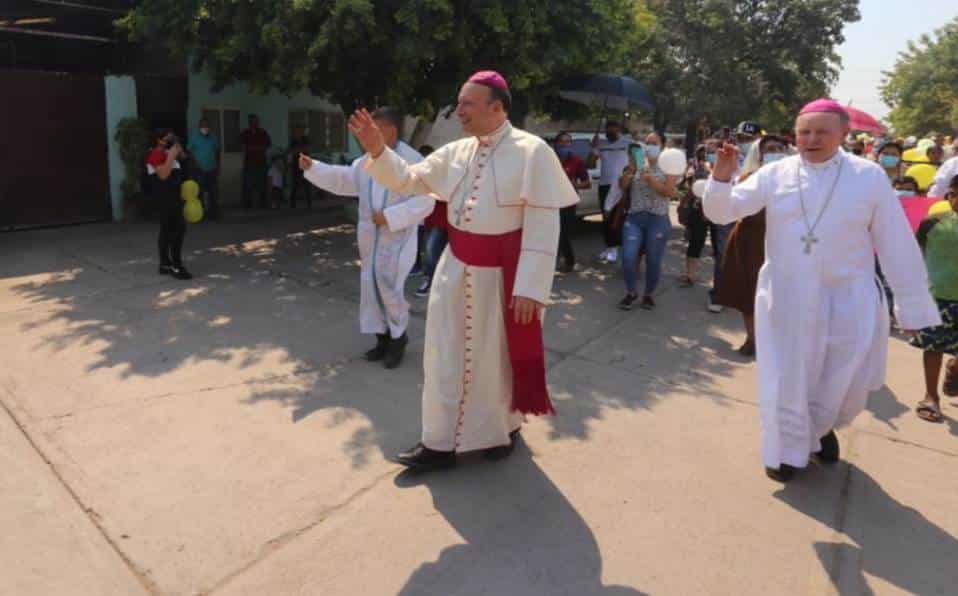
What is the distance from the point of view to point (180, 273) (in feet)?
24.1

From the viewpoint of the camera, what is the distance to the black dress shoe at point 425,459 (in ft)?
11.7

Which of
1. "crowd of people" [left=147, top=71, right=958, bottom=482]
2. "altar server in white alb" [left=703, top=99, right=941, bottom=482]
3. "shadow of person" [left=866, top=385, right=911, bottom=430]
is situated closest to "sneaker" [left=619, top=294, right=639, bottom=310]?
"shadow of person" [left=866, top=385, right=911, bottom=430]

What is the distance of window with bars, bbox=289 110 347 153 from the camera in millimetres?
13641

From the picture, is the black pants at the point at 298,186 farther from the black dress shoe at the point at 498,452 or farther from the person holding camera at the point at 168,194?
the black dress shoe at the point at 498,452

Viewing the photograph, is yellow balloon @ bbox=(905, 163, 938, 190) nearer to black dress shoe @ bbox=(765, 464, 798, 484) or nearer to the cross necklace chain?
the cross necklace chain

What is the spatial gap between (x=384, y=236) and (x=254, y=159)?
803 centimetres

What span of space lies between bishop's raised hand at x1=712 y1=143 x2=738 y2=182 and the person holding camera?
5551mm

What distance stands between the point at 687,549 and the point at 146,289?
5.78 metres

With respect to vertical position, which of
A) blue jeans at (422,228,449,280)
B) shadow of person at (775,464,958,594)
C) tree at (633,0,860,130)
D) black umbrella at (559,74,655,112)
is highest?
tree at (633,0,860,130)

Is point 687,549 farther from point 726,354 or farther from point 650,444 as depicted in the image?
point 726,354

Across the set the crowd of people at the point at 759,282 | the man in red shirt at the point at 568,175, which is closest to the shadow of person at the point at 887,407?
the crowd of people at the point at 759,282

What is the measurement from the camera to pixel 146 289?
6.89 m

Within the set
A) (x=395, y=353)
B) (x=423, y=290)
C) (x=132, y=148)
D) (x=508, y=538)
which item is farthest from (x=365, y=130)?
(x=132, y=148)

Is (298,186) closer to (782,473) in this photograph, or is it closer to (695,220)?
(695,220)
